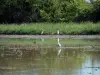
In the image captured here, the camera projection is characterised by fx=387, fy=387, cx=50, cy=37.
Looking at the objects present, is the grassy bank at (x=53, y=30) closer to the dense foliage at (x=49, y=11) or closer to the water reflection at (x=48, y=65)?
the dense foliage at (x=49, y=11)

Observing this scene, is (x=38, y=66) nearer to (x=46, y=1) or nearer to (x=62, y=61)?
(x=62, y=61)

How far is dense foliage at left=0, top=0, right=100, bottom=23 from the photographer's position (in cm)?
4641

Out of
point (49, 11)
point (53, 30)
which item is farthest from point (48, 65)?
point (49, 11)

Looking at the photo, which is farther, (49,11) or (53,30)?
(49,11)

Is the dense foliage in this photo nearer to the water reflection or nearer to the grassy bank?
the grassy bank

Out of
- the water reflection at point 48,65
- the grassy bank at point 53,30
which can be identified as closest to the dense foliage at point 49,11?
the grassy bank at point 53,30

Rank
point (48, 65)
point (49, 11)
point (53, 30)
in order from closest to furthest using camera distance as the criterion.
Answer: point (48, 65) < point (53, 30) < point (49, 11)

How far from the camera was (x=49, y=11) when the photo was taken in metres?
46.8

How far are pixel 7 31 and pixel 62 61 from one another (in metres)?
20.5

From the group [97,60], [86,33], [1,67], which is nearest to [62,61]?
[97,60]

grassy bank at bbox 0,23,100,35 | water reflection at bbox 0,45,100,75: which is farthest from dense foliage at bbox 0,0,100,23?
water reflection at bbox 0,45,100,75

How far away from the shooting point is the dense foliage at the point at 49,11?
152 ft

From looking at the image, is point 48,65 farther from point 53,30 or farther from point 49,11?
point 49,11

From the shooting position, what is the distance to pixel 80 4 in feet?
156
